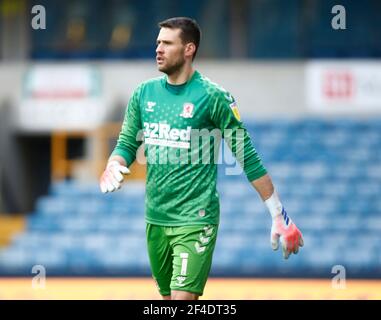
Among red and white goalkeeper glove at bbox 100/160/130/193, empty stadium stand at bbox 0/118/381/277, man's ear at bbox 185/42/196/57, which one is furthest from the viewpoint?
empty stadium stand at bbox 0/118/381/277

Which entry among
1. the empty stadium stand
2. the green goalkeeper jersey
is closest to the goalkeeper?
the green goalkeeper jersey

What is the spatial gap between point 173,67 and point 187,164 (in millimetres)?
570

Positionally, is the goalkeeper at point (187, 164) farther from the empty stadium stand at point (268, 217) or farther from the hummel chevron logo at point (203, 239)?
the empty stadium stand at point (268, 217)

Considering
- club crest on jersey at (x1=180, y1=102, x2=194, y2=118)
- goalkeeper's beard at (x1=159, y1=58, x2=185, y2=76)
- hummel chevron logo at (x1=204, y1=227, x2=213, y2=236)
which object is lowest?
hummel chevron logo at (x1=204, y1=227, x2=213, y2=236)

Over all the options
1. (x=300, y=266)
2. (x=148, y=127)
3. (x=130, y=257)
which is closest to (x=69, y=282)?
(x=130, y=257)

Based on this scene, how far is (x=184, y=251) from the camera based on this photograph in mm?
6461

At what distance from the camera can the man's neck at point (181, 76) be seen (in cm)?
659

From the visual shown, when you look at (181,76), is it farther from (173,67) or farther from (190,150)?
(190,150)

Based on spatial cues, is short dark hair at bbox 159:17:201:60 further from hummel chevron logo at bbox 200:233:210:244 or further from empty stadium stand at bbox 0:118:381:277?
empty stadium stand at bbox 0:118:381:277

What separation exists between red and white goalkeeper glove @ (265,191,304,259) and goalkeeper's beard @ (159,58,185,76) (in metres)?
0.94

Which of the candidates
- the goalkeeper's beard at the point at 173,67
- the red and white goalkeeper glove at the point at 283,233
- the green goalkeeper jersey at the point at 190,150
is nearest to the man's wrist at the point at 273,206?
the red and white goalkeeper glove at the point at 283,233

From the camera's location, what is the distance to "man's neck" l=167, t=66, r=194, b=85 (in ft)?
21.6
